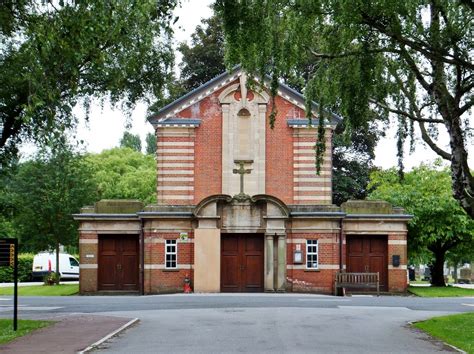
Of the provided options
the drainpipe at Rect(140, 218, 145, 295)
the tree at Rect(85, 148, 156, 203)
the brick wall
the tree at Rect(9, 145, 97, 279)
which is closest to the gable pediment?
the drainpipe at Rect(140, 218, 145, 295)

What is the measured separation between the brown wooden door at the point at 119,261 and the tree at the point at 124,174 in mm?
26913

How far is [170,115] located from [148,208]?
5374 mm

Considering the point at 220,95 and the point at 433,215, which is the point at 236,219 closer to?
the point at 220,95

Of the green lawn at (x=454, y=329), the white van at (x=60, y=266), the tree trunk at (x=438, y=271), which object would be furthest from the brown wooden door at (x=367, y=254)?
the white van at (x=60, y=266)

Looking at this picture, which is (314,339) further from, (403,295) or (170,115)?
(170,115)

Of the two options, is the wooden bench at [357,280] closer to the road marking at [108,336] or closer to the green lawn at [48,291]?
the green lawn at [48,291]

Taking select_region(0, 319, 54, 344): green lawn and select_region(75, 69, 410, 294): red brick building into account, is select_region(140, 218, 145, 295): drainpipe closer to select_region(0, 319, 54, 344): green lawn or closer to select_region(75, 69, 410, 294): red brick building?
select_region(75, 69, 410, 294): red brick building

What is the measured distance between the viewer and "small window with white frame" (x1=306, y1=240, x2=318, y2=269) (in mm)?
36031

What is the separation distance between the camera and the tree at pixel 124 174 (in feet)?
234

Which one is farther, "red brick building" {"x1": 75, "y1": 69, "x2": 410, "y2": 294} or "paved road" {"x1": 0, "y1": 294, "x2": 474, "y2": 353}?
"red brick building" {"x1": 75, "y1": 69, "x2": 410, "y2": 294}

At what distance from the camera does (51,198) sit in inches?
1731

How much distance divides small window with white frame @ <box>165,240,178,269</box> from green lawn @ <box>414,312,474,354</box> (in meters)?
16.4

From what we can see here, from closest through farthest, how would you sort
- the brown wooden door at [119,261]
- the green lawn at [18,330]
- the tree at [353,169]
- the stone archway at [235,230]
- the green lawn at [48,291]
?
1. the green lawn at [18,330]
2. the stone archway at [235,230]
3. the green lawn at [48,291]
4. the brown wooden door at [119,261]
5. the tree at [353,169]

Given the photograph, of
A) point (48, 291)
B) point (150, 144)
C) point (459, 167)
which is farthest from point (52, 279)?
point (150, 144)
